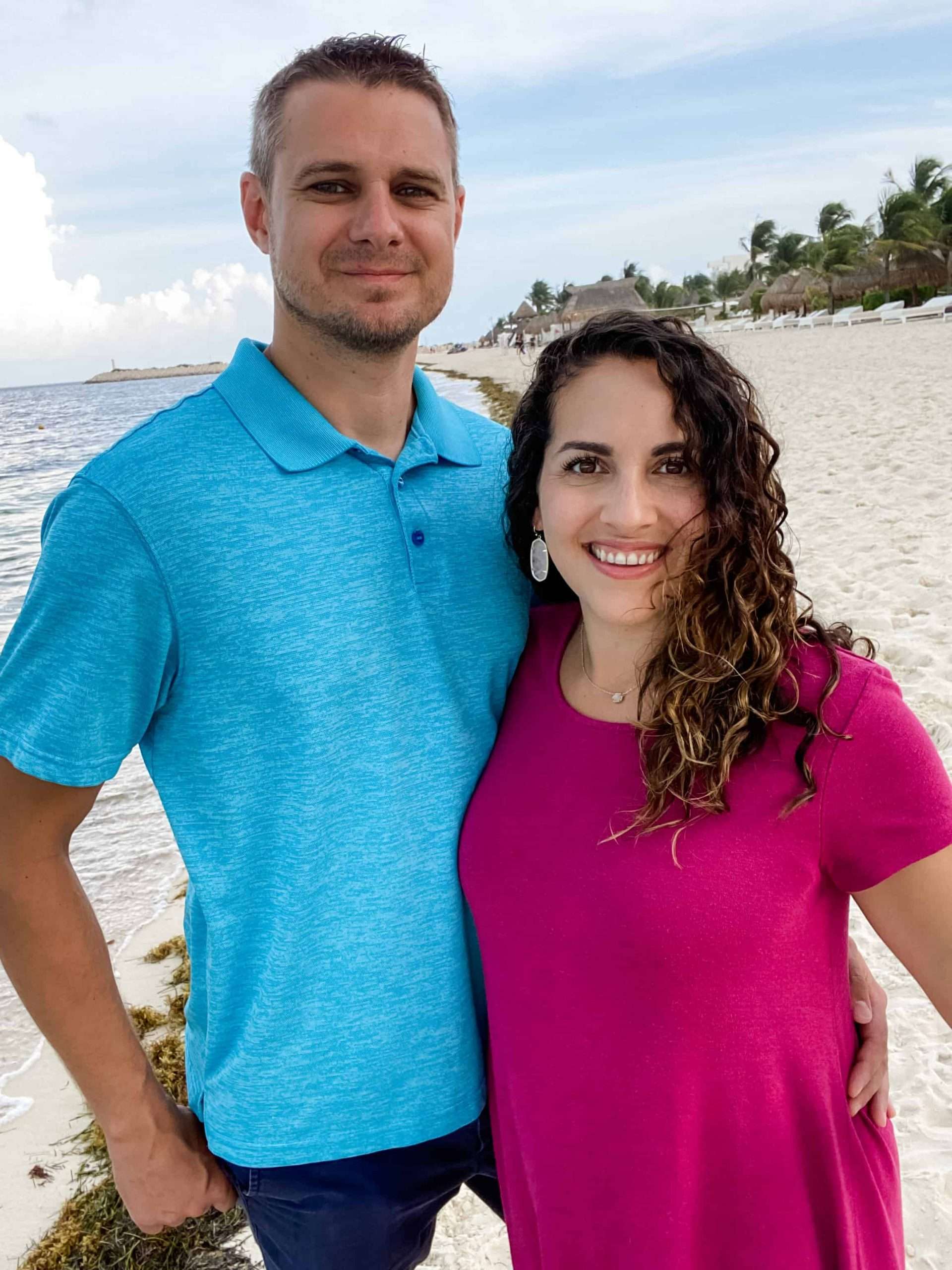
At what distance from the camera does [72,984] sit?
5.81ft

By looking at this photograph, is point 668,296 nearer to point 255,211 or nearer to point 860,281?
point 860,281

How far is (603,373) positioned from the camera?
1882mm

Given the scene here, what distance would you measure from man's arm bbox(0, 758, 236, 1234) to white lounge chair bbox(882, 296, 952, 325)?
111ft

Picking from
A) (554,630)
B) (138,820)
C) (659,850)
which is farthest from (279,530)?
(138,820)

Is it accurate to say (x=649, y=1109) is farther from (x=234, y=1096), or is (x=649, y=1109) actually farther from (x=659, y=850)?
(x=234, y=1096)

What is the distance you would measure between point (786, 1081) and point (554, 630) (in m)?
0.93

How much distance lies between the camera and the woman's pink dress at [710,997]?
5.03ft

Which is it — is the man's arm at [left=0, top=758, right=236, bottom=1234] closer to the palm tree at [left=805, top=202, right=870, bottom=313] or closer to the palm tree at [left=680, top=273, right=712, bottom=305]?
the palm tree at [left=805, top=202, right=870, bottom=313]

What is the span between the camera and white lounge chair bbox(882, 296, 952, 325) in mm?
31750

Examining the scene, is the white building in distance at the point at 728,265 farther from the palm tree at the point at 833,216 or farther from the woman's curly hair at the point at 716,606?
the woman's curly hair at the point at 716,606

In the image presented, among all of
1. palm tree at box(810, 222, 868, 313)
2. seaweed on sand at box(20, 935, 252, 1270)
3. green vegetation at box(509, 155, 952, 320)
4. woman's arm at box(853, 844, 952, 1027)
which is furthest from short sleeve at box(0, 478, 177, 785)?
palm tree at box(810, 222, 868, 313)

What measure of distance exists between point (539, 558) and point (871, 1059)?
1.07m

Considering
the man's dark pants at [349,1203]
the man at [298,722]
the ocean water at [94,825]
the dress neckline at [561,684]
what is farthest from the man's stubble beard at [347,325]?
the man's dark pants at [349,1203]

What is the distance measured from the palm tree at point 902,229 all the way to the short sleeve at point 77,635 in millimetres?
43955
